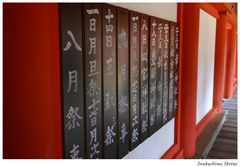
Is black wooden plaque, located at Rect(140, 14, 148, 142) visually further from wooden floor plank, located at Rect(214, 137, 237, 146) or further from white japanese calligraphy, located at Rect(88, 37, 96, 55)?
wooden floor plank, located at Rect(214, 137, 237, 146)

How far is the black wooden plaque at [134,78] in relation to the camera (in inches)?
79.8

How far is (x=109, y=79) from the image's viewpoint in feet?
5.84

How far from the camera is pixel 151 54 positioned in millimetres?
2346

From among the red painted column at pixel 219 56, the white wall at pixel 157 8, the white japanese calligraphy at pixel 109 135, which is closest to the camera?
the white japanese calligraphy at pixel 109 135

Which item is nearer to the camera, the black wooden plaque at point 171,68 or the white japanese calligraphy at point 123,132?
the white japanese calligraphy at point 123,132

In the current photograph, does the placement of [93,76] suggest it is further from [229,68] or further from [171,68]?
[229,68]

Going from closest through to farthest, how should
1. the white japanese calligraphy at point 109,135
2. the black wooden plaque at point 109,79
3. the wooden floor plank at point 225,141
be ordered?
1. the black wooden plaque at point 109,79
2. the white japanese calligraphy at point 109,135
3. the wooden floor plank at point 225,141

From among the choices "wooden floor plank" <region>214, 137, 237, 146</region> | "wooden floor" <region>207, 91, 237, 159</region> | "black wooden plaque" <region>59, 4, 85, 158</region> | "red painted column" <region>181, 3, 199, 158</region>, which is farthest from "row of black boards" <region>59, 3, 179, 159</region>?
"wooden floor plank" <region>214, 137, 237, 146</region>

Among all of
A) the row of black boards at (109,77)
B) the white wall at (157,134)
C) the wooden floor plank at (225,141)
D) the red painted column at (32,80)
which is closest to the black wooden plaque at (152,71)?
the row of black boards at (109,77)

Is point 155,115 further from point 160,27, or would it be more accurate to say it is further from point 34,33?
point 34,33

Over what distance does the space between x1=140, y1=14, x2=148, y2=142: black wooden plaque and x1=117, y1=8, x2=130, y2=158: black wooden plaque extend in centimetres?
24

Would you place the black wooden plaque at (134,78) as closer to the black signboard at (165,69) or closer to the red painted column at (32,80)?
the black signboard at (165,69)

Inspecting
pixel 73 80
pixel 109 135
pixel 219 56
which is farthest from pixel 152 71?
pixel 219 56

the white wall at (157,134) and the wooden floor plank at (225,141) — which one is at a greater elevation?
the white wall at (157,134)
